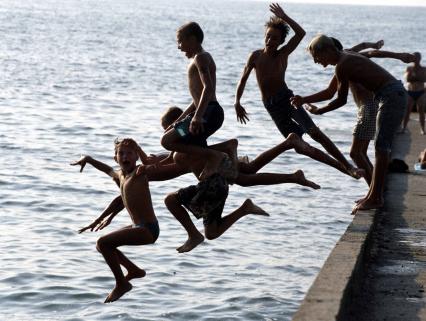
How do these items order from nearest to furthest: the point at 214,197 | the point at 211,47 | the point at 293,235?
the point at 214,197
the point at 293,235
the point at 211,47

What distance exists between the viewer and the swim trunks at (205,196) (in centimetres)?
1012

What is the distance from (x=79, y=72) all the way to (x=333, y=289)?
41689 mm

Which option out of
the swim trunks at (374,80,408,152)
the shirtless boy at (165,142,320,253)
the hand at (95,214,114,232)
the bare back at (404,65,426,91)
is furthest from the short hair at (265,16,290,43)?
the bare back at (404,65,426,91)

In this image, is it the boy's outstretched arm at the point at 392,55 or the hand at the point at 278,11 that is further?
the boy's outstretched arm at the point at 392,55

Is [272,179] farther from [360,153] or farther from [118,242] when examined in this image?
[360,153]

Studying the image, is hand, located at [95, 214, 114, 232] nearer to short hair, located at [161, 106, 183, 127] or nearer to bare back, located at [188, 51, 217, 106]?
short hair, located at [161, 106, 183, 127]

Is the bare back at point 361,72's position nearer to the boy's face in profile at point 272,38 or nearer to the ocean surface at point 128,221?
the boy's face in profile at point 272,38

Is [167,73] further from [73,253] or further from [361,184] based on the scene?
[73,253]

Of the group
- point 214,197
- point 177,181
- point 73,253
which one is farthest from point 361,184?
point 214,197

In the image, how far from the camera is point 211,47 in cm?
7856

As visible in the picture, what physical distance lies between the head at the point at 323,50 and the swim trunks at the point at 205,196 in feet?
6.01

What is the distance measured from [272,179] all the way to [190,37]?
166cm

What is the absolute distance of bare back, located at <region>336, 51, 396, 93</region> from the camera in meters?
11.5

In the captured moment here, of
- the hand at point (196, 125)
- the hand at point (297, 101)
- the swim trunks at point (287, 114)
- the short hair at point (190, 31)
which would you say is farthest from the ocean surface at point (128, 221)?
the short hair at point (190, 31)
